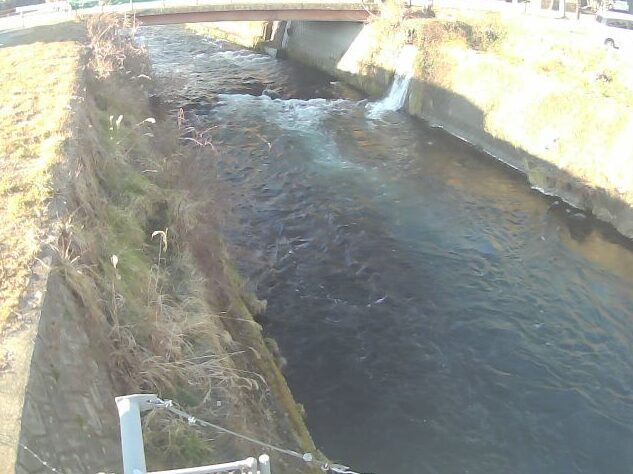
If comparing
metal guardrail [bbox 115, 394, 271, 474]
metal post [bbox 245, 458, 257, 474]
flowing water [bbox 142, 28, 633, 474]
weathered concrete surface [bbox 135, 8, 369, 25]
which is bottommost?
flowing water [bbox 142, 28, 633, 474]

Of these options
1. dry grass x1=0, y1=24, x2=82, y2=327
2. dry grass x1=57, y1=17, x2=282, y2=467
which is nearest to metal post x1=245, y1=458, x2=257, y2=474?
dry grass x1=57, y1=17, x2=282, y2=467

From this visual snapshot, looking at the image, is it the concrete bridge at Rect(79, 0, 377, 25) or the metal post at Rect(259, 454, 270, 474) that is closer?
the metal post at Rect(259, 454, 270, 474)

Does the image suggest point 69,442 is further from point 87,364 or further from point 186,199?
point 186,199

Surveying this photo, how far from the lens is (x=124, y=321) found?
10023 mm

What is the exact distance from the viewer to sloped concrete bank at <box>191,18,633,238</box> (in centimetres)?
2370

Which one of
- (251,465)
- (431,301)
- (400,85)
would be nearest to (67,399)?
(251,465)

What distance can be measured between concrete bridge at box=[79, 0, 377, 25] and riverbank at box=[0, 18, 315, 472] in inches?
709

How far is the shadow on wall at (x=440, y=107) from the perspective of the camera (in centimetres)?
2342

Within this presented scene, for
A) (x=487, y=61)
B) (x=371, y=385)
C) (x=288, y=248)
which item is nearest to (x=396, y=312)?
(x=371, y=385)

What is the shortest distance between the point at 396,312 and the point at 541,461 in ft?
18.4

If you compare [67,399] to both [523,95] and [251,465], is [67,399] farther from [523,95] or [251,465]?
[523,95]

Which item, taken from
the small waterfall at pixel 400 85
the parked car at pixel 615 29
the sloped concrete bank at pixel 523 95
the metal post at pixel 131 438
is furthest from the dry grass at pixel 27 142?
the parked car at pixel 615 29

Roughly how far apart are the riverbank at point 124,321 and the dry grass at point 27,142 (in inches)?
3.9

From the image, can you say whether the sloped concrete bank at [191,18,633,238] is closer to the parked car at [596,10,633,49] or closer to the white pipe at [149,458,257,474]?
the parked car at [596,10,633,49]
